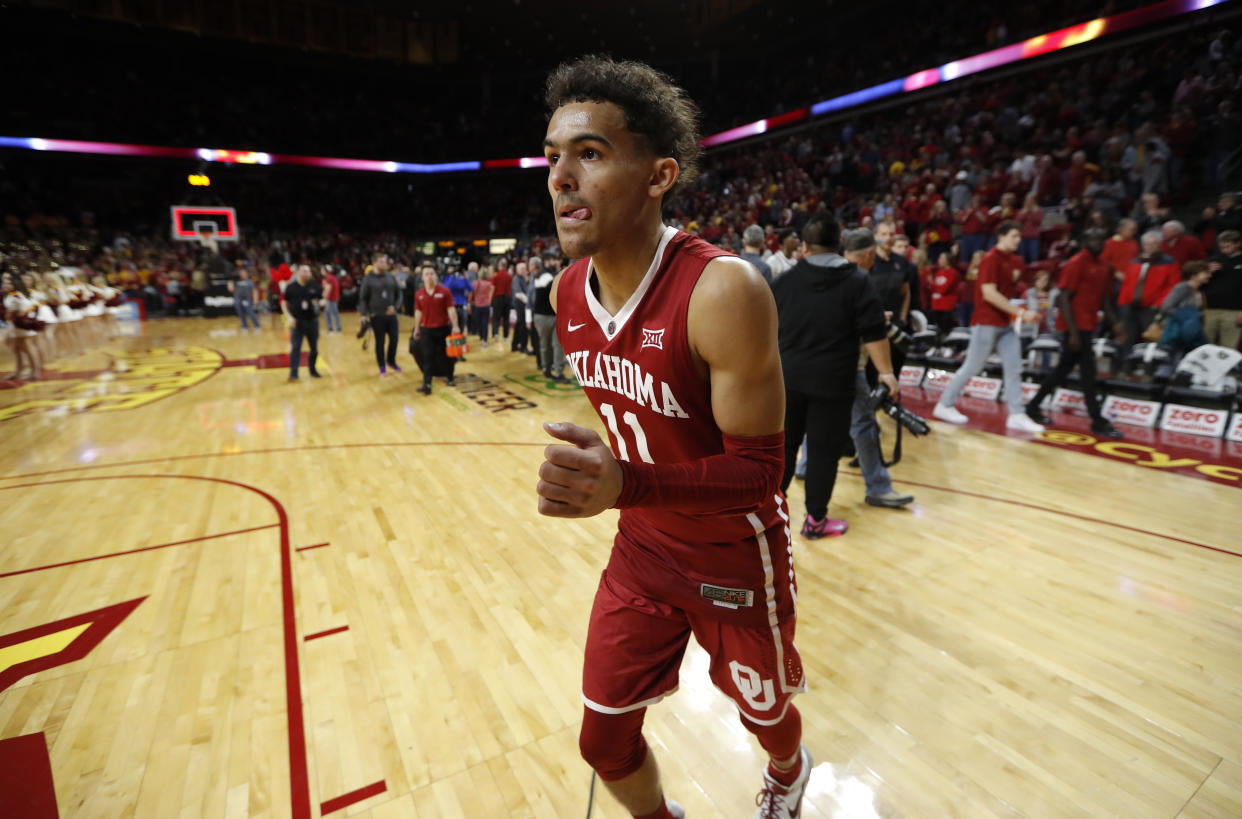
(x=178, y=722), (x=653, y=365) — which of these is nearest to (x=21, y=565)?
(x=178, y=722)

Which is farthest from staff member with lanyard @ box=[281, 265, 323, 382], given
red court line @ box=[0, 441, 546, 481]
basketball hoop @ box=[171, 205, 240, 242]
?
basketball hoop @ box=[171, 205, 240, 242]

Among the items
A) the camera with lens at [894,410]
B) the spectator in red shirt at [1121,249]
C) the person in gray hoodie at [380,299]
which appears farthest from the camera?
the person in gray hoodie at [380,299]

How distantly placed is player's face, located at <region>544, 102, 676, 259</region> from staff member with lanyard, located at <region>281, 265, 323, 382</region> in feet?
26.9

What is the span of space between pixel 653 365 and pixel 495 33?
28.0 metres

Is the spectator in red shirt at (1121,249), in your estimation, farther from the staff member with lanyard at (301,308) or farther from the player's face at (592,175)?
the staff member with lanyard at (301,308)

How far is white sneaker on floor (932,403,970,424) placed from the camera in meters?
6.70

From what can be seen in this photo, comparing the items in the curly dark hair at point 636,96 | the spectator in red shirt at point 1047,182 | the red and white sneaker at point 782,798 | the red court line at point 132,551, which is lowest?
the red court line at point 132,551

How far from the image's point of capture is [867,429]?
14.2 ft

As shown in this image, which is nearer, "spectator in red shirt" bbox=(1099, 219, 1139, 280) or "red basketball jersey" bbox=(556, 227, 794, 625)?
"red basketball jersey" bbox=(556, 227, 794, 625)

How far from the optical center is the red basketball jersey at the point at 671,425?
1.39 m

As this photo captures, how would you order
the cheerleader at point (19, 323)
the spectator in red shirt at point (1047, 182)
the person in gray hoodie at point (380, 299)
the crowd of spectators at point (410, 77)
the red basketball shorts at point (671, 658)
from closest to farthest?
the red basketball shorts at point (671, 658) < the person in gray hoodie at point (380, 299) < the cheerleader at point (19, 323) < the spectator in red shirt at point (1047, 182) < the crowd of spectators at point (410, 77)

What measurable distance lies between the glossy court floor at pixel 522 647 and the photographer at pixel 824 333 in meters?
0.90

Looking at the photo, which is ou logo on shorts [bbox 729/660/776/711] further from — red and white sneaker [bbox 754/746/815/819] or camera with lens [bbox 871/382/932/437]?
camera with lens [bbox 871/382/932/437]

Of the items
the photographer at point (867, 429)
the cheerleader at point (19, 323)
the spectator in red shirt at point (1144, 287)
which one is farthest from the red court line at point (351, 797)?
the cheerleader at point (19, 323)
